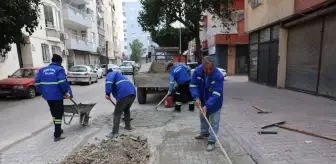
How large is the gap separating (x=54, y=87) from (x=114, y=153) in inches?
78.6

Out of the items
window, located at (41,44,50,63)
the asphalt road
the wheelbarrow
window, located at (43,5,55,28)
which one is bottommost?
the asphalt road

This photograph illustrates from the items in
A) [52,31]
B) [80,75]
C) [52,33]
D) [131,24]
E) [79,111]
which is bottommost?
[79,111]

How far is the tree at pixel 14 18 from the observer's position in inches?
334

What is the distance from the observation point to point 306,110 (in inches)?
268

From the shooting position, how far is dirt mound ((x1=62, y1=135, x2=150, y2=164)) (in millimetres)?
3615

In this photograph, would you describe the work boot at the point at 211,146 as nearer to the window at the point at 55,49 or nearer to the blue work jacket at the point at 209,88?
the blue work jacket at the point at 209,88

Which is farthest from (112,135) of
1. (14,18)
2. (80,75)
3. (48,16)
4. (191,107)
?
(48,16)

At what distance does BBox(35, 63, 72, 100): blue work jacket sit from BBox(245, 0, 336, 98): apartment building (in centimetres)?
839

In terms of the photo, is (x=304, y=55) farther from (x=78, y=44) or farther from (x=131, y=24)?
(x=131, y=24)

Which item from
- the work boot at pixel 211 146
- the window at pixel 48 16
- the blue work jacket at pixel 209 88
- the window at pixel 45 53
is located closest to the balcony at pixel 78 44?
the window at pixel 48 16

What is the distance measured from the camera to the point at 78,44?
1094 inches

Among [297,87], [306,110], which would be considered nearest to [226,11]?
[297,87]

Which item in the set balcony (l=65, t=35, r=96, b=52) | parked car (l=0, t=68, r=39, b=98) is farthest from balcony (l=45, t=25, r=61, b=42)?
parked car (l=0, t=68, r=39, b=98)

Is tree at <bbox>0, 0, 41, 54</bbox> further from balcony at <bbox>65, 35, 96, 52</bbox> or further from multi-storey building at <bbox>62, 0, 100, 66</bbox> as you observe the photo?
multi-storey building at <bbox>62, 0, 100, 66</bbox>
